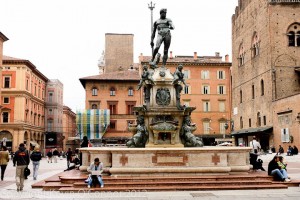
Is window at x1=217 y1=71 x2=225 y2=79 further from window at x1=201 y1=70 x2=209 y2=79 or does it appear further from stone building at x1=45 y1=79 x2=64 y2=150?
stone building at x1=45 y1=79 x2=64 y2=150

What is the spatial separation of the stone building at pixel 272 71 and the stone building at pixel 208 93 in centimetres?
981

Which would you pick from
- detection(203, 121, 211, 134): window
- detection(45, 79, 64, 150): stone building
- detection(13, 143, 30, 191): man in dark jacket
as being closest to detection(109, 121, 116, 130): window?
detection(203, 121, 211, 134): window

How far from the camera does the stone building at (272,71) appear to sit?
41.3 meters

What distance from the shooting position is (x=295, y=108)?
125ft

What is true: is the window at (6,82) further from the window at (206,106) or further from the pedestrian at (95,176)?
the pedestrian at (95,176)

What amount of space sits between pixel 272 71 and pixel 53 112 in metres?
48.4

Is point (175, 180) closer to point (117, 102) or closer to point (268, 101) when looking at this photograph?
point (268, 101)

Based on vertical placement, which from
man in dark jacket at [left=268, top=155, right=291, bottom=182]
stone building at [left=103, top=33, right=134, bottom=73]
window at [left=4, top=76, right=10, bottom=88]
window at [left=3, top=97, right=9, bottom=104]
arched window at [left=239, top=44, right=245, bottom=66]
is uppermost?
stone building at [left=103, top=33, right=134, bottom=73]

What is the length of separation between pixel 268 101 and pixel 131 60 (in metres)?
35.7

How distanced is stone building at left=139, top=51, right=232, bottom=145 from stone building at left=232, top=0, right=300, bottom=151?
32.2ft

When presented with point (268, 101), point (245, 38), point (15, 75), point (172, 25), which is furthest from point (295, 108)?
point (15, 75)

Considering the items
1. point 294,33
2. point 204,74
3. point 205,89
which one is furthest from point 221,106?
point 294,33

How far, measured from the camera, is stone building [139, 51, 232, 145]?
62938 millimetres

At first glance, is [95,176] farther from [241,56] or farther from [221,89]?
[221,89]
